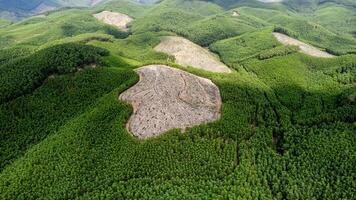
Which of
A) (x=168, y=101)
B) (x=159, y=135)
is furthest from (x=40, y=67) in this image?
(x=159, y=135)

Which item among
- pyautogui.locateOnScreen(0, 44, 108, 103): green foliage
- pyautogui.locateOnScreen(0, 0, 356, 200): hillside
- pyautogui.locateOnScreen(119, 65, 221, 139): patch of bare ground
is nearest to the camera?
pyautogui.locateOnScreen(0, 0, 356, 200): hillside

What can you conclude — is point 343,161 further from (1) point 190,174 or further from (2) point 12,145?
(2) point 12,145

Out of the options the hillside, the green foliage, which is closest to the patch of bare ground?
the hillside

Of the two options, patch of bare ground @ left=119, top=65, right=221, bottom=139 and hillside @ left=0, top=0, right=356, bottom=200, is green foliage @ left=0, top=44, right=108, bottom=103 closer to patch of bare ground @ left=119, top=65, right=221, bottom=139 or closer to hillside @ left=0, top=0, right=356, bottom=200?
hillside @ left=0, top=0, right=356, bottom=200

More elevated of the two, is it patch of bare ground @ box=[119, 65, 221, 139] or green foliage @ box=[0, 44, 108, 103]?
green foliage @ box=[0, 44, 108, 103]

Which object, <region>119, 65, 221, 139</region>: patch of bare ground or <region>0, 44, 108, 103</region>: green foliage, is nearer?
<region>119, 65, 221, 139</region>: patch of bare ground

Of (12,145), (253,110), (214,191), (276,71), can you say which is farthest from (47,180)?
(276,71)
